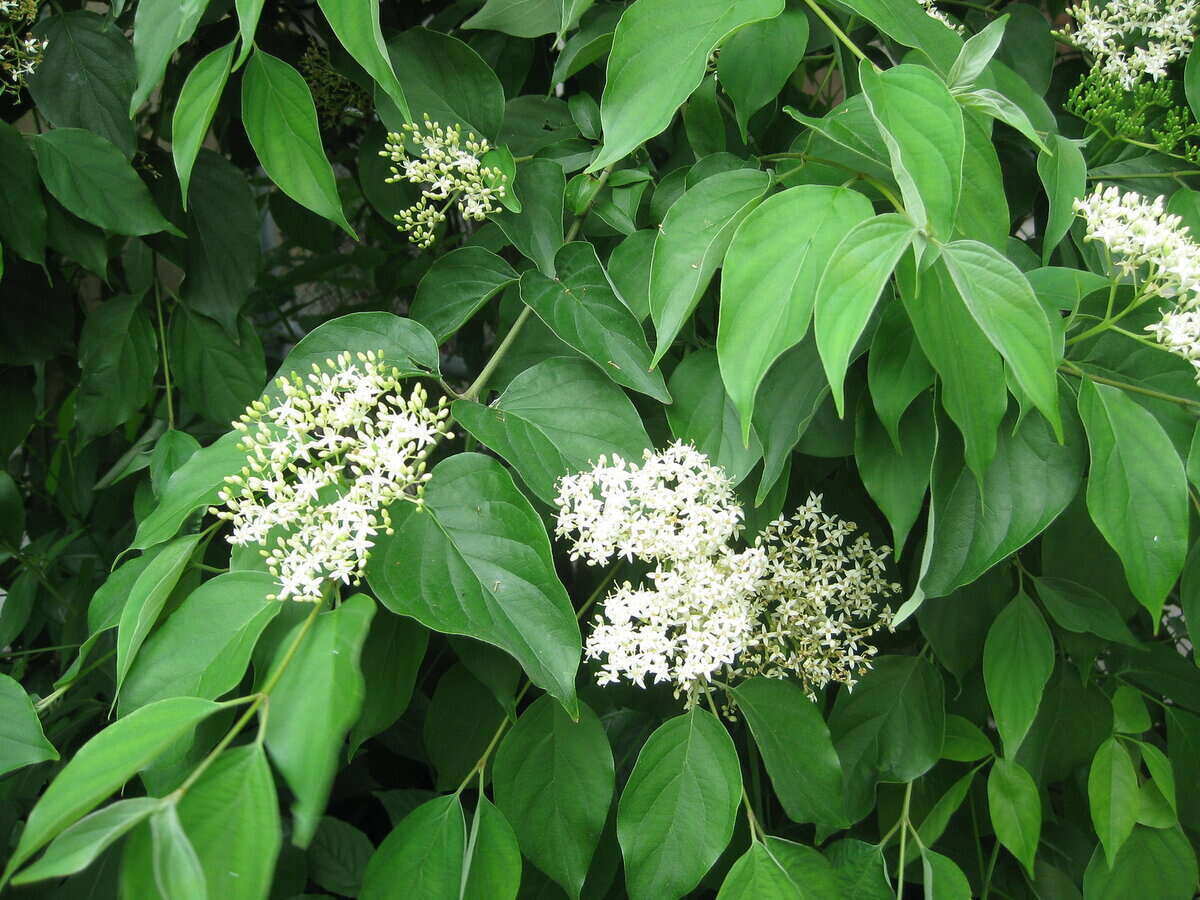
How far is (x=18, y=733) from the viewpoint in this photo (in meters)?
0.60

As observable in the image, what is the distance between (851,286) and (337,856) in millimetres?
784

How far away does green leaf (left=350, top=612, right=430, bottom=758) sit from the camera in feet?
2.04

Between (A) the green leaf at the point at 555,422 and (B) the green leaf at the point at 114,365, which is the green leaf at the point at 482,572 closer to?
(A) the green leaf at the point at 555,422

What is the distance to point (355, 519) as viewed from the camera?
1.77 feet

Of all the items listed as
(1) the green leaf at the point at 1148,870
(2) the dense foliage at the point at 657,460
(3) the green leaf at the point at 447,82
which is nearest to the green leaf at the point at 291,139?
(2) the dense foliage at the point at 657,460

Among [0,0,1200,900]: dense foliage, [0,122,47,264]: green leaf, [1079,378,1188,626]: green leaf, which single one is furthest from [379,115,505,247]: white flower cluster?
[1079,378,1188,626]: green leaf

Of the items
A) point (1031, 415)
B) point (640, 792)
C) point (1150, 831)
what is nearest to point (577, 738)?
point (640, 792)

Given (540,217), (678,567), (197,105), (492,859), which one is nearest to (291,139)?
(197,105)

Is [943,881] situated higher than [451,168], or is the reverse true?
[451,168]

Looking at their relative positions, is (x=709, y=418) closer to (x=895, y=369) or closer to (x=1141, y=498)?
(x=895, y=369)

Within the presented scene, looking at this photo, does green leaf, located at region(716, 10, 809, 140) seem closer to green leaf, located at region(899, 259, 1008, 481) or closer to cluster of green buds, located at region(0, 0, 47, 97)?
green leaf, located at region(899, 259, 1008, 481)

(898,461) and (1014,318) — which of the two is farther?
(898,461)

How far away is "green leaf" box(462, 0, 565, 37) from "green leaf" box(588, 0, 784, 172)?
0.69 ft

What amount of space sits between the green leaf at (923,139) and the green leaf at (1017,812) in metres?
0.44
